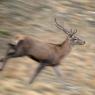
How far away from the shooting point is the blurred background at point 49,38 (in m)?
10.8

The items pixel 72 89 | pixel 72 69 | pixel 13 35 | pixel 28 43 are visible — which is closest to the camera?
pixel 28 43

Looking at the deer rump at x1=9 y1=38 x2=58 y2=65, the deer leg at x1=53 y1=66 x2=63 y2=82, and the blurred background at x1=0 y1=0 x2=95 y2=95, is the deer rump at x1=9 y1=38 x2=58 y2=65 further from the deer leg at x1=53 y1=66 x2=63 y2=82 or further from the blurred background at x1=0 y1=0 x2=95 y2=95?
the deer leg at x1=53 y1=66 x2=63 y2=82

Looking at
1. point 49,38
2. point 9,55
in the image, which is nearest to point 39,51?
point 9,55

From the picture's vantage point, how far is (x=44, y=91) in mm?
10703

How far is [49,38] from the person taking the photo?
1345cm

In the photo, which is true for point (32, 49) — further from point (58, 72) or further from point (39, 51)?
point (58, 72)

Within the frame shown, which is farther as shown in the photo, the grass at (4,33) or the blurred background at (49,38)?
the grass at (4,33)

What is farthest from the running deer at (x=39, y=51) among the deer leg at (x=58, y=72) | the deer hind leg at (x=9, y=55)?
the deer leg at (x=58, y=72)

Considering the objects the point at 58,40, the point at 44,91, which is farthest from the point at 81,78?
the point at 58,40

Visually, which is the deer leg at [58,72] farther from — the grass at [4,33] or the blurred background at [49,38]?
the grass at [4,33]

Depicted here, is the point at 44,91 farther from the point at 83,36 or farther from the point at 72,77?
the point at 83,36

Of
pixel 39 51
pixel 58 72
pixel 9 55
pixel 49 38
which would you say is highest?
pixel 39 51

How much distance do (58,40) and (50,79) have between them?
238cm

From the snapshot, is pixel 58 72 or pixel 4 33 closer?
pixel 58 72
